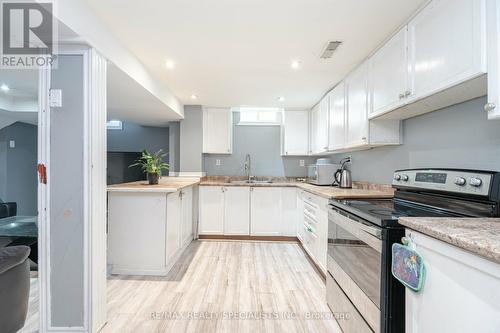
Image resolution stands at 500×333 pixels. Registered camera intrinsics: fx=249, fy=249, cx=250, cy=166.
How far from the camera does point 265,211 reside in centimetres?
398

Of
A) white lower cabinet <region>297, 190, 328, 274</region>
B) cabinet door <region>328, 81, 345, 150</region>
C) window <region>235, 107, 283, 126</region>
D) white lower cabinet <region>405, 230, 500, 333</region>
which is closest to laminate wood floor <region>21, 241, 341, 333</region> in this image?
white lower cabinet <region>297, 190, 328, 274</region>

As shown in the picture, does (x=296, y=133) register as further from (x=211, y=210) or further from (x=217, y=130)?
(x=211, y=210)

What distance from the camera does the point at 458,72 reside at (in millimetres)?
1285

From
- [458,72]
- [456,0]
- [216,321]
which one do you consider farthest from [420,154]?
[216,321]

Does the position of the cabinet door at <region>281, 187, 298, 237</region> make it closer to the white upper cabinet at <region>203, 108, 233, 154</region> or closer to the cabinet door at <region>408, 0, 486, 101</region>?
the white upper cabinet at <region>203, 108, 233, 154</region>

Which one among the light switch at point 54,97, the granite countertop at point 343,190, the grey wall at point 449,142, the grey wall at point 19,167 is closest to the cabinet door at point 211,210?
the granite countertop at point 343,190

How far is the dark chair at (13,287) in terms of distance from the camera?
4.42 feet

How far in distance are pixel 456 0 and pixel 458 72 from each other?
0.39 m

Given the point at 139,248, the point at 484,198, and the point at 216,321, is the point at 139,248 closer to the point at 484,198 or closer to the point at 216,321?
the point at 216,321

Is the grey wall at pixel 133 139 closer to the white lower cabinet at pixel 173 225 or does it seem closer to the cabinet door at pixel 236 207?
the cabinet door at pixel 236 207

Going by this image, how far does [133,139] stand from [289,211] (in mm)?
3828

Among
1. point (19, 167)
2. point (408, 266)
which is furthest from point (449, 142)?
point (19, 167)

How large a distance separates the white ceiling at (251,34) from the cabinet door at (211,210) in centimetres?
172

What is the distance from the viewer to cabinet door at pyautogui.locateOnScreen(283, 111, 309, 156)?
4.38 metres
